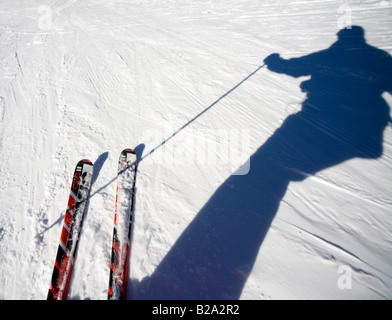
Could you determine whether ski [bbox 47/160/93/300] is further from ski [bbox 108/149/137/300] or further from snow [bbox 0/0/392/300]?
ski [bbox 108/149/137/300]

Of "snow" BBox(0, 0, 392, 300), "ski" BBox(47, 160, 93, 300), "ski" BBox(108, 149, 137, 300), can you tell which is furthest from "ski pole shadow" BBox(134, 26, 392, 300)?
"ski" BBox(47, 160, 93, 300)

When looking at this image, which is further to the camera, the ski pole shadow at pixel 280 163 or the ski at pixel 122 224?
the ski pole shadow at pixel 280 163

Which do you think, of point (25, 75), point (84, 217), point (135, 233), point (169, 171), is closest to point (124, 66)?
point (25, 75)

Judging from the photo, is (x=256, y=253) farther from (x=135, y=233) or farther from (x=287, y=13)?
(x=287, y=13)

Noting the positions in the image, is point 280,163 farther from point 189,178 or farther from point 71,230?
point 71,230

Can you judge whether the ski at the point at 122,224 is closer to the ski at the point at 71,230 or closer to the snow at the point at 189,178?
the snow at the point at 189,178

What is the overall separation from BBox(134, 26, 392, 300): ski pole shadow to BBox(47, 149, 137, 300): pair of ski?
253 mm

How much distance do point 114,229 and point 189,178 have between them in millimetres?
1260

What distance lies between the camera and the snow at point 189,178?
2.06 meters

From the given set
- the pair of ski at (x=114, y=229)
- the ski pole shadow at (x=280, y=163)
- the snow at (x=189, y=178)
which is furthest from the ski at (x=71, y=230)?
the ski pole shadow at (x=280, y=163)

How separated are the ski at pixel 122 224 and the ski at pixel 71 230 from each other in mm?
459

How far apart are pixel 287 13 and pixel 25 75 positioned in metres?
10.0

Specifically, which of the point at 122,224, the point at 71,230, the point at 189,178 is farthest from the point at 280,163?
the point at 71,230
